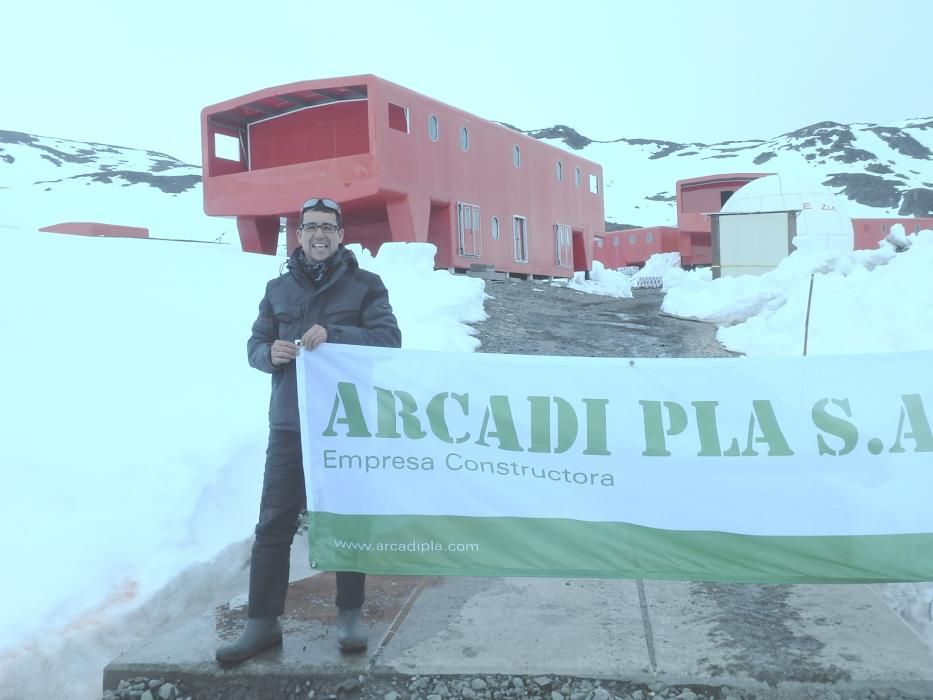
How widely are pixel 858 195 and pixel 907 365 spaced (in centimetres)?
10188

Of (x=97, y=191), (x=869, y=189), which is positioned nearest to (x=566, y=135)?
(x=869, y=189)

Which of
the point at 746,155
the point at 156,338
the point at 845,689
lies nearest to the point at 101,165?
the point at 746,155

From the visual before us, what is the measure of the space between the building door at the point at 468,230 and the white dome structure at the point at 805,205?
1024 cm

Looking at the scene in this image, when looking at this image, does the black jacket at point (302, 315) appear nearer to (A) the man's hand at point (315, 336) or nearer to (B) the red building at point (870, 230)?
(A) the man's hand at point (315, 336)

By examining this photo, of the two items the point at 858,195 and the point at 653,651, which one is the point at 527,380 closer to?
the point at 653,651

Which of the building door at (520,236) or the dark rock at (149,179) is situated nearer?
the building door at (520,236)

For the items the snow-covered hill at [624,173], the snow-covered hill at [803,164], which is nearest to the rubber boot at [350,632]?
the snow-covered hill at [624,173]

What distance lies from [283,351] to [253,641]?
124cm

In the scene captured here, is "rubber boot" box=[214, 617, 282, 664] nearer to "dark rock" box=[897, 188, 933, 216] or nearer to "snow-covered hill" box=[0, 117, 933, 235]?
"snow-covered hill" box=[0, 117, 933, 235]

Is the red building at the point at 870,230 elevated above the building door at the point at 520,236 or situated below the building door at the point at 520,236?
above

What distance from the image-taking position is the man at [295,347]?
347cm

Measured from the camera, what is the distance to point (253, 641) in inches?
134

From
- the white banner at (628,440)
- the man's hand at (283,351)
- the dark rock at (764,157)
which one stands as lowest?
the white banner at (628,440)

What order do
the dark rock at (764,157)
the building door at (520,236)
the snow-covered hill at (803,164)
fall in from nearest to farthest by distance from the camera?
1. the building door at (520,236)
2. the snow-covered hill at (803,164)
3. the dark rock at (764,157)
